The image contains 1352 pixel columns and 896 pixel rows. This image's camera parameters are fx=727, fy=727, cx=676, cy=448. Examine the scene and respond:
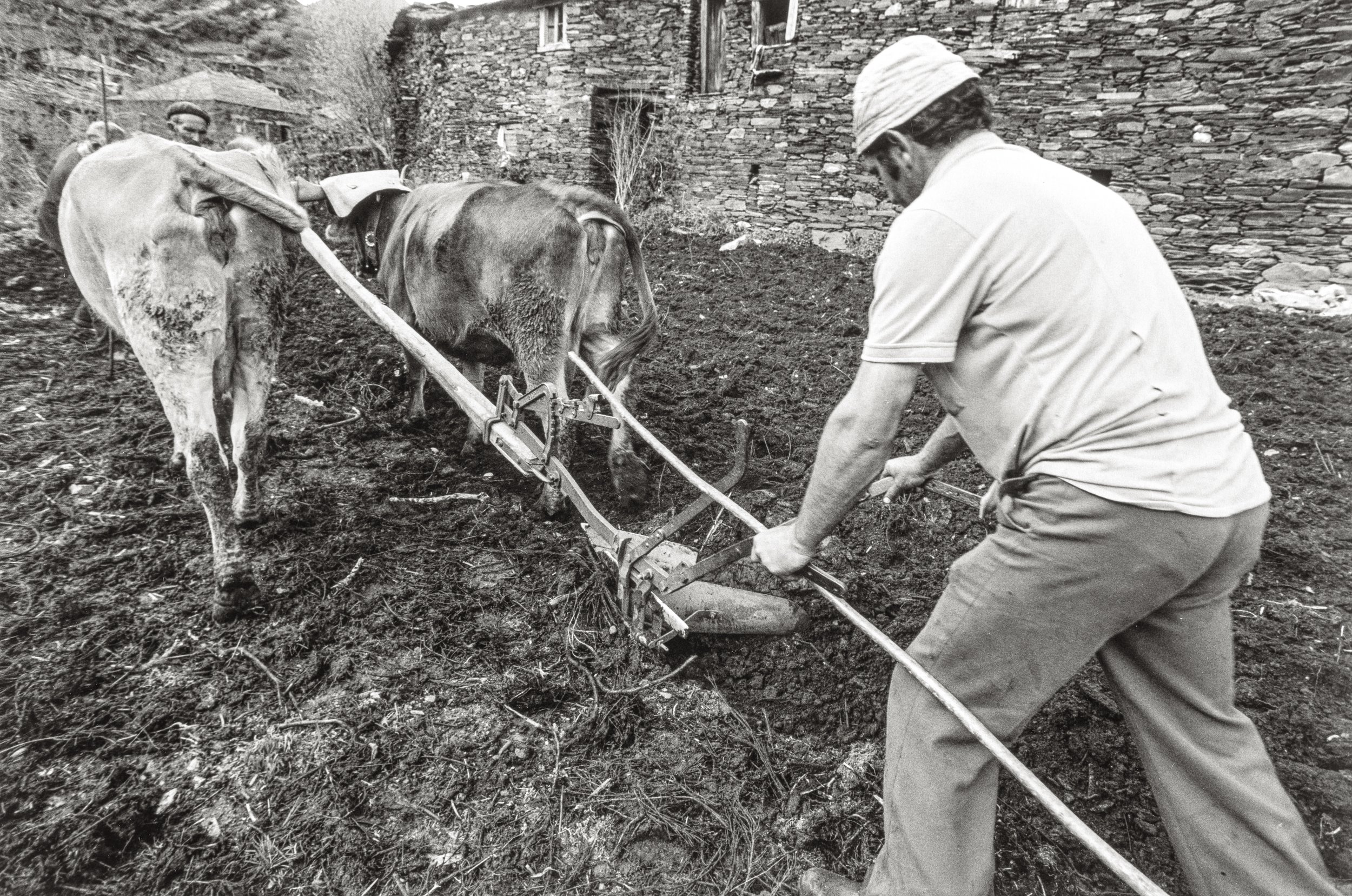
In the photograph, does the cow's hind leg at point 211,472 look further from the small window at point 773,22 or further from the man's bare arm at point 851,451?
the small window at point 773,22

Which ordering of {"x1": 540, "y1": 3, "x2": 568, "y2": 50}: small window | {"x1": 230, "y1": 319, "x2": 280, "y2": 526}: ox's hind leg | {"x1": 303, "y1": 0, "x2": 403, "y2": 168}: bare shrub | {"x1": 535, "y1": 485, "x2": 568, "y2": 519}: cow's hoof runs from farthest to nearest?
{"x1": 303, "y1": 0, "x2": 403, "y2": 168}: bare shrub, {"x1": 540, "y1": 3, "x2": 568, "y2": 50}: small window, {"x1": 535, "y1": 485, "x2": 568, "y2": 519}: cow's hoof, {"x1": 230, "y1": 319, "x2": 280, "y2": 526}: ox's hind leg

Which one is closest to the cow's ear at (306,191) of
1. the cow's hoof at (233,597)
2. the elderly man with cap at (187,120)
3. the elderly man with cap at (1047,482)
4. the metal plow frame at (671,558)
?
the metal plow frame at (671,558)

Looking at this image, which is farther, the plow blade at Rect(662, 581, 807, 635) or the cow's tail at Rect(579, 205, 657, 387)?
the cow's tail at Rect(579, 205, 657, 387)

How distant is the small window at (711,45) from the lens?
46.1ft

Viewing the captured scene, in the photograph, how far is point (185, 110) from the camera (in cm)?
447

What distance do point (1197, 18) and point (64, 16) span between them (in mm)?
20568

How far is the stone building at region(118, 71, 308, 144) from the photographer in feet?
65.4

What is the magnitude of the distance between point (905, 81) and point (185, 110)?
4684 mm

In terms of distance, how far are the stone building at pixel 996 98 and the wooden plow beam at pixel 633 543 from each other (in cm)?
968

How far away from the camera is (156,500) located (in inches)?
163

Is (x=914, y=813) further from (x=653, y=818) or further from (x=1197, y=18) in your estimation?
(x=1197, y=18)

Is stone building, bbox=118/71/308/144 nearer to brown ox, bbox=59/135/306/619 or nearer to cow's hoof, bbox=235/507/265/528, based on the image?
brown ox, bbox=59/135/306/619

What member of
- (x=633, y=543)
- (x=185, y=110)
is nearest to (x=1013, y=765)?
(x=633, y=543)

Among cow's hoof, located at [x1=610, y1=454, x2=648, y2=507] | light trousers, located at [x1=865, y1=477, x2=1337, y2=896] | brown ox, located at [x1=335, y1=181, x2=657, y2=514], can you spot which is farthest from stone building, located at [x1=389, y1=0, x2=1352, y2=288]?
light trousers, located at [x1=865, y1=477, x2=1337, y2=896]
